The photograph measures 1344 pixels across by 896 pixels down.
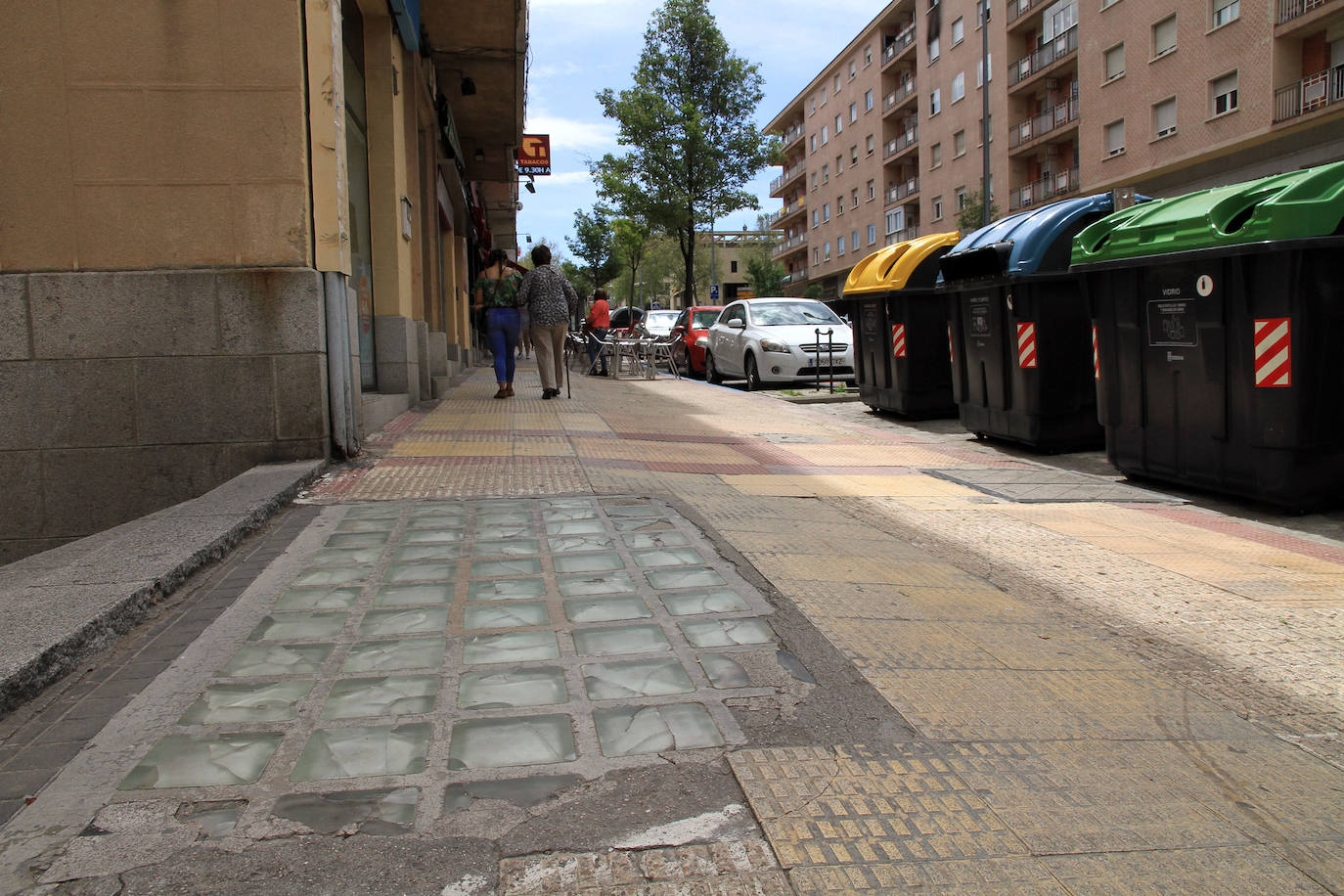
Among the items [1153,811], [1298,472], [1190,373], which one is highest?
[1190,373]

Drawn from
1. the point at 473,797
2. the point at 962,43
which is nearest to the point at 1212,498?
the point at 473,797

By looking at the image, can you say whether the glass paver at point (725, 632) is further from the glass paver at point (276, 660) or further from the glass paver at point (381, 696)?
the glass paver at point (276, 660)

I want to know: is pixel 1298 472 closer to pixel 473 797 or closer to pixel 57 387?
pixel 473 797

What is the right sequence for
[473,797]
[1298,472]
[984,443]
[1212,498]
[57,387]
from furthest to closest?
[984,443] → [1212,498] → [57,387] → [1298,472] → [473,797]

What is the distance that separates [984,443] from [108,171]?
24.9 feet

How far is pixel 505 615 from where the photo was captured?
3576mm

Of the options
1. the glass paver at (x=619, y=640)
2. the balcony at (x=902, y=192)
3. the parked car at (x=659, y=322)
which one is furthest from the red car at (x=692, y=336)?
the balcony at (x=902, y=192)

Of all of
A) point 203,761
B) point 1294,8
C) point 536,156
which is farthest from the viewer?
point 536,156

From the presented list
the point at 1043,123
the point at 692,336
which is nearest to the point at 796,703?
the point at 692,336

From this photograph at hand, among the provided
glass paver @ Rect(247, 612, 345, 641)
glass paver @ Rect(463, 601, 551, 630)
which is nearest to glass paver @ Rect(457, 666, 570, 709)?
glass paver @ Rect(463, 601, 551, 630)

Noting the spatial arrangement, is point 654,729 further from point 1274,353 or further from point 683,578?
point 1274,353

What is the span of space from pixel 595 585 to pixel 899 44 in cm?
5514

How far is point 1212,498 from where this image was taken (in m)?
6.59

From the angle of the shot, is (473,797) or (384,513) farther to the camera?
(384,513)
